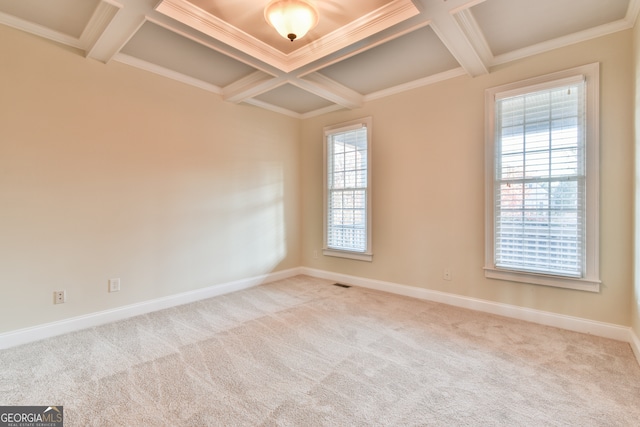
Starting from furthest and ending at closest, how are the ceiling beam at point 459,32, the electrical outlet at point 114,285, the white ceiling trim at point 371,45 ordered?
the electrical outlet at point 114,285 → the white ceiling trim at point 371,45 → the ceiling beam at point 459,32

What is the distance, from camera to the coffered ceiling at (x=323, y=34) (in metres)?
2.18

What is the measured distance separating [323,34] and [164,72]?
1.84 m

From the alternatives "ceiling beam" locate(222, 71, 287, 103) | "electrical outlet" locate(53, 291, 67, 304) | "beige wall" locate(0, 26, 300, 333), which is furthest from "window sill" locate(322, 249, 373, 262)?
"electrical outlet" locate(53, 291, 67, 304)

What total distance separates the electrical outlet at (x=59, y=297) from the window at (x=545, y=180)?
4.10 meters

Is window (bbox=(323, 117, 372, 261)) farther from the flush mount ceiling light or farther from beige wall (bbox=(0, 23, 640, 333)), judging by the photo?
the flush mount ceiling light

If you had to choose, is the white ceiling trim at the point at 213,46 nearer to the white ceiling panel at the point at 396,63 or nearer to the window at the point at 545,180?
the white ceiling panel at the point at 396,63

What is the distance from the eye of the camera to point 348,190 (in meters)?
4.30

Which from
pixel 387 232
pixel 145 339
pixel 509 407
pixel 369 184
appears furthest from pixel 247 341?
pixel 369 184

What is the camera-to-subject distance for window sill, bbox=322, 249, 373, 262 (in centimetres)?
407

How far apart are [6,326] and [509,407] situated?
368 cm

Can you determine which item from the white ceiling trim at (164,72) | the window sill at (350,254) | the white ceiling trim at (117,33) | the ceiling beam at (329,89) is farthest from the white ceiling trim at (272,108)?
the window sill at (350,254)

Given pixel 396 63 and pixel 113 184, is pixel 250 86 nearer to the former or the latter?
pixel 396 63

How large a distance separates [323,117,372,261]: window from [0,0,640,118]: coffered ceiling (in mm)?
982

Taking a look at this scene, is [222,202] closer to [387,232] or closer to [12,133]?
[12,133]
